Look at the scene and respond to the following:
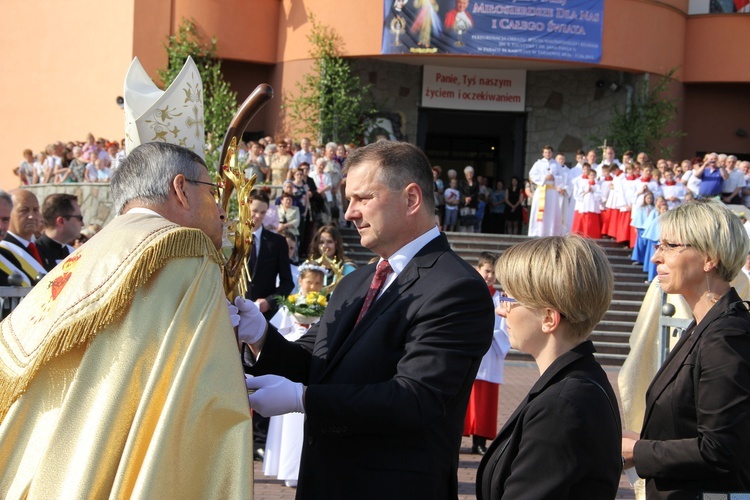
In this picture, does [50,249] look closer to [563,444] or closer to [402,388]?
[402,388]

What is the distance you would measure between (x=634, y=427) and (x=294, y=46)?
19357mm

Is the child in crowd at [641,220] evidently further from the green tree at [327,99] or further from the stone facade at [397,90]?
the stone facade at [397,90]

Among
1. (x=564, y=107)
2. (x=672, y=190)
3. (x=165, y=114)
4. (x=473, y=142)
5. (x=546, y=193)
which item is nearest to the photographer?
(x=165, y=114)

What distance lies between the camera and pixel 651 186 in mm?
17922

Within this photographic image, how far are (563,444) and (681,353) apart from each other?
915 millimetres

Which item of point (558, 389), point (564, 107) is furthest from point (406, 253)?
point (564, 107)

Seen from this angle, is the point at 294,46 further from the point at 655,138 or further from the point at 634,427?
the point at 634,427

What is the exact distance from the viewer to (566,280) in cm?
274

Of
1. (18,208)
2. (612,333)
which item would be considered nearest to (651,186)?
(612,333)

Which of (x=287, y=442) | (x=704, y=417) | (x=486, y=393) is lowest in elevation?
(x=287, y=442)

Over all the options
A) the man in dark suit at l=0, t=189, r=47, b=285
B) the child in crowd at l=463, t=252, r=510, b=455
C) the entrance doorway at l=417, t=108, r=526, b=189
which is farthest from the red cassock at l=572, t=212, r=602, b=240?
the man in dark suit at l=0, t=189, r=47, b=285

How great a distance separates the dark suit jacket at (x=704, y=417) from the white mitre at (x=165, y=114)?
1.92 metres

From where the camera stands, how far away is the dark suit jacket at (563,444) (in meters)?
2.50

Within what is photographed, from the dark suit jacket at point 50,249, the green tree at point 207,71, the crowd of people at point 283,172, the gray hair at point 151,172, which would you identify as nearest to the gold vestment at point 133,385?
the gray hair at point 151,172
